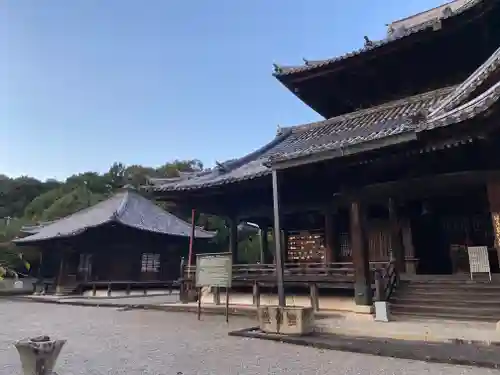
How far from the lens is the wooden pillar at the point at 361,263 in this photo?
9.30 m

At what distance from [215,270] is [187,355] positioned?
362 centimetres

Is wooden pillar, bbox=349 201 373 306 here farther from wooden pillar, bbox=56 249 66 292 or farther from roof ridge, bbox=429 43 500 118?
wooden pillar, bbox=56 249 66 292

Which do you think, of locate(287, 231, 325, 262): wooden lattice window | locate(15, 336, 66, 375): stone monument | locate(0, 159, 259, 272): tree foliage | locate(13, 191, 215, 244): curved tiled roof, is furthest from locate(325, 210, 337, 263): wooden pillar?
locate(0, 159, 259, 272): tree foliage

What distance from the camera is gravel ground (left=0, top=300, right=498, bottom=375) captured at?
5.00 metres

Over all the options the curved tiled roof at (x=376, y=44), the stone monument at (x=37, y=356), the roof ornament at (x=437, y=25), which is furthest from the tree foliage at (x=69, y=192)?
the stone monument at (x=37, y=356)

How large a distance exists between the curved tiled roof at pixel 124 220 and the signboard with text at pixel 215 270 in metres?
13.9

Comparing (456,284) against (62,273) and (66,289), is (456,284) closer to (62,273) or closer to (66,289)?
(66,289)

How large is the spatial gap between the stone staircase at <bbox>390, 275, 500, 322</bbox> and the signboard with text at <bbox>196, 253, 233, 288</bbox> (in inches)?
157

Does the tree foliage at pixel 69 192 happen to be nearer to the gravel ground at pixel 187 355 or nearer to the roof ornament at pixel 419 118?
the gravel ground at pixel 187 355

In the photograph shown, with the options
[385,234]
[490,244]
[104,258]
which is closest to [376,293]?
[385,234]

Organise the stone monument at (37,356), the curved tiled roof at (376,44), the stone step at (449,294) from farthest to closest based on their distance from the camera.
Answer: the curved tiled roof at (376,44) → the stone step at (449,294) → the stone monument at (37,356)

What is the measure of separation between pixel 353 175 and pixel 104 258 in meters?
18.5

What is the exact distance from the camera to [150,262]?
2486 centimetres

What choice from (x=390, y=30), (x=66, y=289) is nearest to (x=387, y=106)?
(x=390, y=30)
